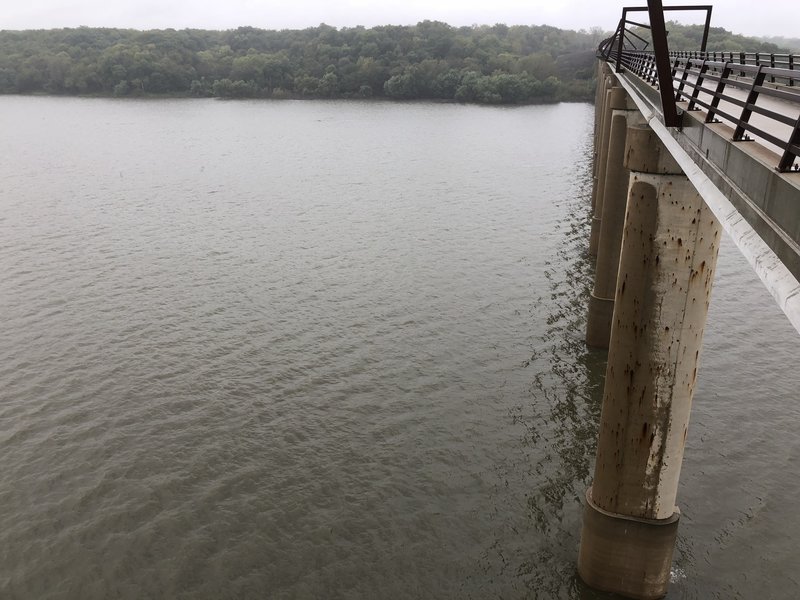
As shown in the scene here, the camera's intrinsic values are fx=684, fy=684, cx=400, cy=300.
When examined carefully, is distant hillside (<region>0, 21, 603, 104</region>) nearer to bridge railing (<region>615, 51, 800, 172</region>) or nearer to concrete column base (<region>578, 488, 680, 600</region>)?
bridge railing (<region>615, 51, 800, 172</region>)

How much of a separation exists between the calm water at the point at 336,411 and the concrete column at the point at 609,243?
89cm

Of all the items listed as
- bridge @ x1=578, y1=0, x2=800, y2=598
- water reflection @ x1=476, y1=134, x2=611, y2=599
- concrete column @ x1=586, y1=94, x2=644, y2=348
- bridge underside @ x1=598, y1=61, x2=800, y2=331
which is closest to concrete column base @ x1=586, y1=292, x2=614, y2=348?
concrete column @ x1=586, y1=94, x2=644, y2=348

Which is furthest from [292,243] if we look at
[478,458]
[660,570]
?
[660,570]

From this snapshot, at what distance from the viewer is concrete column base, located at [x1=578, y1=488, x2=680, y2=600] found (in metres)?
10.1

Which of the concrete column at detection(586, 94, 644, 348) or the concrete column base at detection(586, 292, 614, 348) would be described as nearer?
the concrete column at detection(586, 94, 644, 348)

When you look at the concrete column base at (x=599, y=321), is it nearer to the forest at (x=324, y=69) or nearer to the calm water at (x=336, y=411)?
the calm water at (x=336, y=411)

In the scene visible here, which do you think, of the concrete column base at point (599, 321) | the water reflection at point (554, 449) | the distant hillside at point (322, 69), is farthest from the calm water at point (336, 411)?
the distant hillside at point (322, 69)

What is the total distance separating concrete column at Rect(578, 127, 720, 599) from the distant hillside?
363 ft

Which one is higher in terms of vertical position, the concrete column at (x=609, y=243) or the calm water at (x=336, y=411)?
the concrete column at (x=609, y=243)

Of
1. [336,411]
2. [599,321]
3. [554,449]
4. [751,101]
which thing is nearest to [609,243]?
[599,321]

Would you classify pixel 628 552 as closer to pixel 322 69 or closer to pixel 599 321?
pixel 599 321

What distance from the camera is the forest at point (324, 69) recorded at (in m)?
120

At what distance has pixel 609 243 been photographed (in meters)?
18.6

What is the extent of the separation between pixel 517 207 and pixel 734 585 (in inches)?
1142
